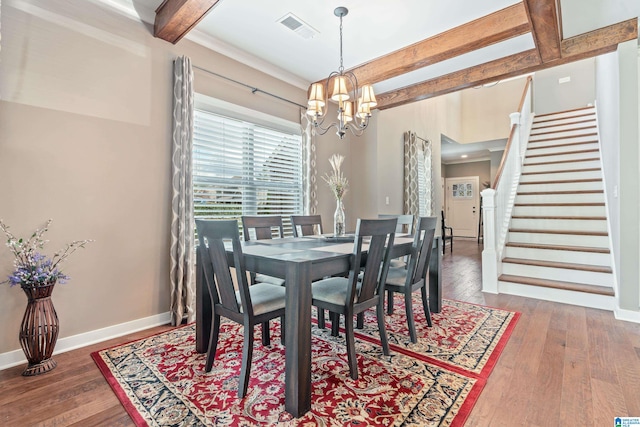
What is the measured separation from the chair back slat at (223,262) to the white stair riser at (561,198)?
4.62 m

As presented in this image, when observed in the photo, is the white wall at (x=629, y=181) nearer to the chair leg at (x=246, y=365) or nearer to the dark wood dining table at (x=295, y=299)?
the dark wood dining table at (x=295, y=299)

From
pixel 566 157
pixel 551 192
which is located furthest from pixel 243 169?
pixel 566 157

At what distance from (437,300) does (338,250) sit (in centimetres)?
151

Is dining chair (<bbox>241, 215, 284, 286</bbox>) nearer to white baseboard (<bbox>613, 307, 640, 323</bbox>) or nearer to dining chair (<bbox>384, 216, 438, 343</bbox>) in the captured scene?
dining chair (<bbox>384, 216, 438, 343</bbox>)

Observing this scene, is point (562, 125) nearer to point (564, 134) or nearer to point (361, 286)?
point (564, 134)

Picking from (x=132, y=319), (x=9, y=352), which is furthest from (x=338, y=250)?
(x=9, y=352)

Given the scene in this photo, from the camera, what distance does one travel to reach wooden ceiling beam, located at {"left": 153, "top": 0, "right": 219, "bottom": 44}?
236cm

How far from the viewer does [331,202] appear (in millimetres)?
4695

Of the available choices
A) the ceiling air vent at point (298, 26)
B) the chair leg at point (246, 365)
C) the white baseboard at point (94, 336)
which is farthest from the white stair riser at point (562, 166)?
the white baseboard at point (94, 336)

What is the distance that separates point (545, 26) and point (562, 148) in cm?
380

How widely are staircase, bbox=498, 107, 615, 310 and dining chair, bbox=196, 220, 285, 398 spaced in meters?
3.12

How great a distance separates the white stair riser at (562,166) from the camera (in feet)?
16.0

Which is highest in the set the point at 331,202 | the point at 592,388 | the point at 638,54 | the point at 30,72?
the point at 638,54

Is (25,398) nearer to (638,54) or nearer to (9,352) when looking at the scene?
(9,352)
